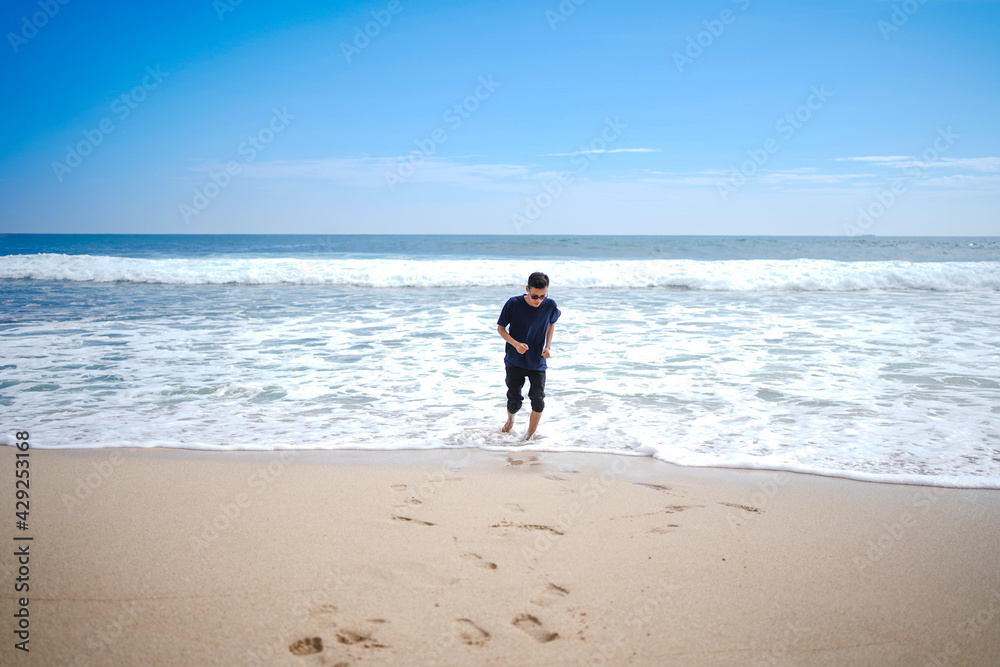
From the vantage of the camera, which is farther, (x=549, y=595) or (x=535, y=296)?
(x=535, y=296)

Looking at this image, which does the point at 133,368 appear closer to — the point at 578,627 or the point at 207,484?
the point at 207,484

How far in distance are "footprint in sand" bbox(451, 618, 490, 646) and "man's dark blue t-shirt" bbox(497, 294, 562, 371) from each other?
109 inches

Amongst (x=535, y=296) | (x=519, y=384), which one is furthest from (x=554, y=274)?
(x=535, y=296)

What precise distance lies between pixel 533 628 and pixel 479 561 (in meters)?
0.59

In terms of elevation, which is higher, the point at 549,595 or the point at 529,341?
the point at 529,341

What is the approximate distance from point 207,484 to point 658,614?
3276mm

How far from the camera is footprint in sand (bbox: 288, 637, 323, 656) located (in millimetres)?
2324

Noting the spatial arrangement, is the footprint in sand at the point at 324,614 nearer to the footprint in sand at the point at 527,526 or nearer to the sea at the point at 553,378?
the footprint in sand at the point at 527,526

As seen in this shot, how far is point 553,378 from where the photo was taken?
23.9ft

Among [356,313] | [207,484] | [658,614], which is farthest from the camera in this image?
[356,313]

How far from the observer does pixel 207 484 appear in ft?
13.2

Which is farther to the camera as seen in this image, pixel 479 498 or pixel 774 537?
pixel 479 498

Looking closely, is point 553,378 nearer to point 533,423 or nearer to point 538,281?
point 533,423

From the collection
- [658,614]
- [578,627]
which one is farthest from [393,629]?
[658,614]
